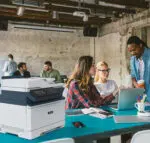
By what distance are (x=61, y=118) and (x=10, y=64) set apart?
290 inches

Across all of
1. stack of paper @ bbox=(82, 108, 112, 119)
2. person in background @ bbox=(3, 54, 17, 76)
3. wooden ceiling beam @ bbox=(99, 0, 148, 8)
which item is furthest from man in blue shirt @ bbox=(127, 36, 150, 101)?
person in background @ bbox=(3, 54, 17, 76)

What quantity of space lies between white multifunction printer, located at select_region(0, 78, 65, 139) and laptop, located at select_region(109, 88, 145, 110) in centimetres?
91

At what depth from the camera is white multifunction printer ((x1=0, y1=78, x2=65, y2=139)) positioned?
1741mm

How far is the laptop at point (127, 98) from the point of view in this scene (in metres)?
2.63

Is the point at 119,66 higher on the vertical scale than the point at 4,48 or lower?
lower

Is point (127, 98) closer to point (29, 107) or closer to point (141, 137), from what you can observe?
point (141, 137)

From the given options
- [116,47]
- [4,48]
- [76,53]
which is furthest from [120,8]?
[4,48]

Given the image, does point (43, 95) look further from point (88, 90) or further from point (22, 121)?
point (88, 90)

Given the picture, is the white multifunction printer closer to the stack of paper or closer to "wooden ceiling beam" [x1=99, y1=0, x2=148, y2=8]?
the stack of paper

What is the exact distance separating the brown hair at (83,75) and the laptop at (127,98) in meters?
0.42

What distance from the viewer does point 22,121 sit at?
175 centimetres

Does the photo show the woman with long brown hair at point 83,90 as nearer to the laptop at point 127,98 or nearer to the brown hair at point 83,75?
the brown hair at point 83,75

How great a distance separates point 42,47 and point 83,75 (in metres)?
7.38

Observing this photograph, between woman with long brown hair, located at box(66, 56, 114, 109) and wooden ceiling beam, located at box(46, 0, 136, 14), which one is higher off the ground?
wooden ceiling beam, located at box(46, 0, 136, 14)
